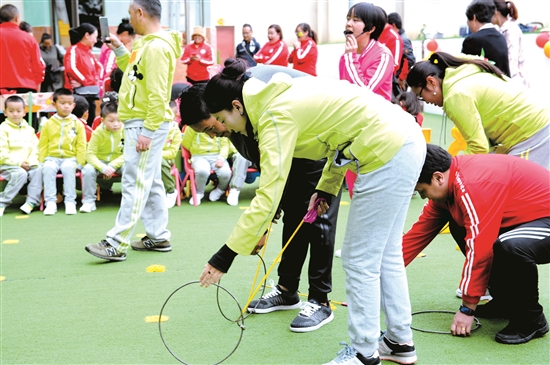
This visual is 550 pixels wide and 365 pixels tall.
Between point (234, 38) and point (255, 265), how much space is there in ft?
47.8

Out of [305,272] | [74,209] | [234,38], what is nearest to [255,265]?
[305,272]

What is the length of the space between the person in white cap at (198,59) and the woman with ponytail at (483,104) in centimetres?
708

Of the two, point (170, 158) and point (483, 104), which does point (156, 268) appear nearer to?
point (483, 104)

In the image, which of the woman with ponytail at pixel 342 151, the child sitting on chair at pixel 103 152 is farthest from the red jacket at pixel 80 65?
the woman with ponytail at pixel 342 151

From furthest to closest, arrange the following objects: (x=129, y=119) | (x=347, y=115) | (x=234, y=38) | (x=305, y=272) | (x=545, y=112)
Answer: (x=234, y=38) → (x=129, y=119) → (x=305, y=272) → (x=545, y=112) → (x=347, y=115)

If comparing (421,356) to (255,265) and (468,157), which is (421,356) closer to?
(468,157)

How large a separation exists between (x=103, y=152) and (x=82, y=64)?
267 cm

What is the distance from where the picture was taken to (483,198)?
2.96m

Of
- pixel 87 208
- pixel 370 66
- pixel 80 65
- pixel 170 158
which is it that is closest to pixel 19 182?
pixel 87 208

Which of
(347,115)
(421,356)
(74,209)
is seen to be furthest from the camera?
(74,209)

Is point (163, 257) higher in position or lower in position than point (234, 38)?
lower

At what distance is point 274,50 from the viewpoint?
39.2 ft

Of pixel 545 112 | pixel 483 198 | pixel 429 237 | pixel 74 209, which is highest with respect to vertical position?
pixel 545 112

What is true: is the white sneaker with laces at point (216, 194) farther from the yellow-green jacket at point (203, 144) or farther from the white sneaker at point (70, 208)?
the white sneaker at point (70, 208)
